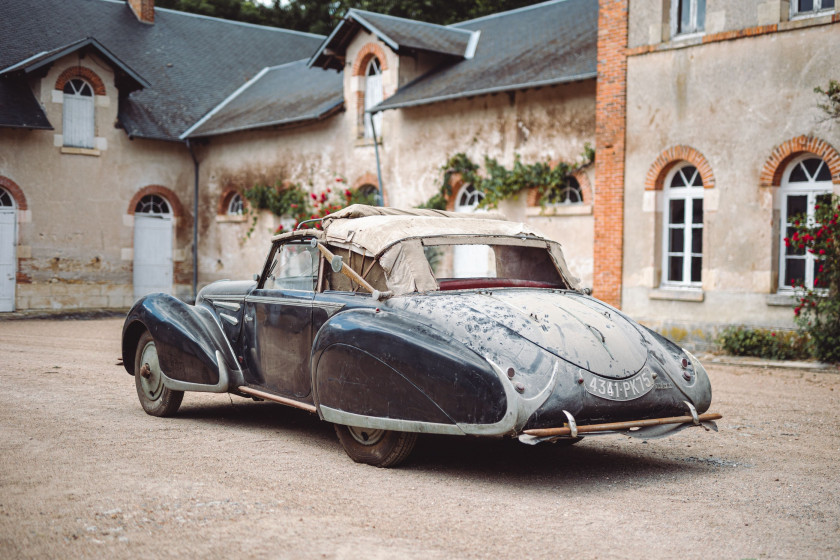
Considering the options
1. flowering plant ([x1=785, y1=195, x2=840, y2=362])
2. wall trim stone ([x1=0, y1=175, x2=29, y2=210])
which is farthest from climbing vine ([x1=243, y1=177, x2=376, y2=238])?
flowering plant ([x1=785, y1=195, x2=840, y2=362])

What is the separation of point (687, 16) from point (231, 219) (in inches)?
527

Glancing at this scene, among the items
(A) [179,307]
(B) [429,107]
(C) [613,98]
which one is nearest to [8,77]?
(B) [429,107]

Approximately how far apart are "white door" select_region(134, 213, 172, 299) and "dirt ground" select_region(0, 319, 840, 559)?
1623 cm

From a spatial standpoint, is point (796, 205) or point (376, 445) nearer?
point (376, 445)

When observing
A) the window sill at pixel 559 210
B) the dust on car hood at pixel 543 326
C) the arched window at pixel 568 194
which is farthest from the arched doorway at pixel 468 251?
the dust on car hood at pixel 543 326

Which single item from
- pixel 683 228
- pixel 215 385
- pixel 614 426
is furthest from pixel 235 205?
pixel 614 426

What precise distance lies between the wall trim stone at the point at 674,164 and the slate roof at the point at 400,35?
6.79 metres

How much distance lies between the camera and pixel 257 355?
6973mm

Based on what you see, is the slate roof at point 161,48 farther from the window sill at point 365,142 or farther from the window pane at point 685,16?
the window pane at point 685,16

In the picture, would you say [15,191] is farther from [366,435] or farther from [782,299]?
[366,435]

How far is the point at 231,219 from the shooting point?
78.3 ft

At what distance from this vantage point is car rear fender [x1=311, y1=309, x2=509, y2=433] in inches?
206

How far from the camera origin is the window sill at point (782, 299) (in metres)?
12.9

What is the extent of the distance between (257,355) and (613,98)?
383 inches
